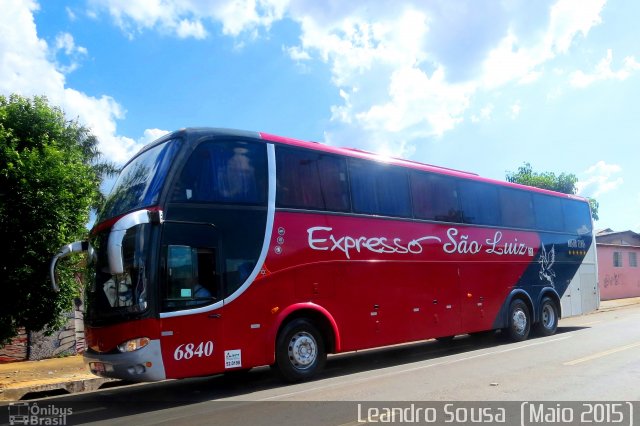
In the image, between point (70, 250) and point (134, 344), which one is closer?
point (134, 344)

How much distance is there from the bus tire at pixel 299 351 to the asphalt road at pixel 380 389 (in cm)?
22

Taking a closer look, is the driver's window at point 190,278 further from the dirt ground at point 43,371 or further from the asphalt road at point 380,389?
the dirt ground at point 43,371

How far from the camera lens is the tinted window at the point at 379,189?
9969 mm

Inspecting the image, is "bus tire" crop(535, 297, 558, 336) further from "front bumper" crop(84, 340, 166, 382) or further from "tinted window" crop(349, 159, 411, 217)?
"front bumper" crop(84, 340, 166, 382)

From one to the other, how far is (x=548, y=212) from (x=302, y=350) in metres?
9.61

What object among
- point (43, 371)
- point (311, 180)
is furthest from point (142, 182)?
point (43, 371)

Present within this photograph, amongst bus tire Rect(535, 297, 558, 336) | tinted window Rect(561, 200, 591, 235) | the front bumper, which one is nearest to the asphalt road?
the front bumper

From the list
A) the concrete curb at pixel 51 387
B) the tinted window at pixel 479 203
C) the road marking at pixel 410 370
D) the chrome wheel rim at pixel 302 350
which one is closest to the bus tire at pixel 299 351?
the chrome wheel rim at pixel 302 350

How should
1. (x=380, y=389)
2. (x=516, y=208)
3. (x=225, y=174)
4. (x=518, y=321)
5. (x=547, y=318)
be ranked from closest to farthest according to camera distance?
1. (x=380, y=389)
2. (x=225, y=174)
3. (x=518, y=321)
4. (x=516, y=208)
5. (x=547, y=318)

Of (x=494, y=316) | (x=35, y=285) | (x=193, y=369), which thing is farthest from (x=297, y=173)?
(x=494, y=316)

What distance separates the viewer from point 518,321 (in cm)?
1342

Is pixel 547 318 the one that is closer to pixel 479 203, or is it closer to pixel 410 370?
pixel 479 203

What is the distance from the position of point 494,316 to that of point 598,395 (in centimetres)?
599

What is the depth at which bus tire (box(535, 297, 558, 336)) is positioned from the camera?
14277 millimetres
